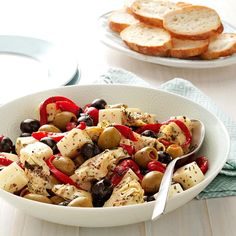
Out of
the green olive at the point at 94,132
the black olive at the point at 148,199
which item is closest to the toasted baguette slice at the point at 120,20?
the green olive at the point at 94,132

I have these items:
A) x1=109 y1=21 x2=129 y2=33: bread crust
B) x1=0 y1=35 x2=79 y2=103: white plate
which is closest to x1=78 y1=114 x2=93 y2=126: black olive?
x1=0 y1=35 x2=79 y2=103: white plate

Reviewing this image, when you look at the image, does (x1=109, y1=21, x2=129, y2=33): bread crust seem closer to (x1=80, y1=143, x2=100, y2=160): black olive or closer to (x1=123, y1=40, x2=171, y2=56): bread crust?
(x1=123, y1=40, x2=171, y2=56): bread crust

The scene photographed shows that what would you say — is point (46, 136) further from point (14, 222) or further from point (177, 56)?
point (177, 56)

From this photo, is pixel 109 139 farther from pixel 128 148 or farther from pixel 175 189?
pixel 175 189

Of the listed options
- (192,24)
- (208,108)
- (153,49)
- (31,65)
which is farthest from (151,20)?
(208,108)

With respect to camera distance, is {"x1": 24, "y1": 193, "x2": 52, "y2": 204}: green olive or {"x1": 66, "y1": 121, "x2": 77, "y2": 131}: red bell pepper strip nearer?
{"x1": 24, "y1": 193, "x2": 52, "y2": 204}: green olive
